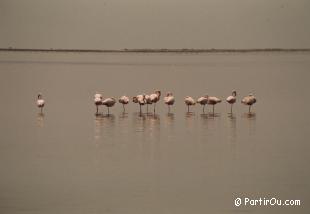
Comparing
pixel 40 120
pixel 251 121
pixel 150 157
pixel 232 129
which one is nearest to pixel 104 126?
pixel 40 120

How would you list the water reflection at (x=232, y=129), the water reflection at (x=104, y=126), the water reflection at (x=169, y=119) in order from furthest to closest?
the water reflection at (x=169, y=119) → the water reflection at (x=104, y=126) → the water reflection at (x=232, y=129)

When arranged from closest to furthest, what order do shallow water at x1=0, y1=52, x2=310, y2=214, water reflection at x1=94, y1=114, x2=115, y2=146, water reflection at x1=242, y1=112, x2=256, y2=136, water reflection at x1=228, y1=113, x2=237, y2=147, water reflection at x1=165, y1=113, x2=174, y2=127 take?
shallow water at x1=0, y1=52, x2=310, y2=214
water reflection at x1=228, y1=113, x2=237, y2=147
water reflection at x1=94, y1=114, x2=115, y2=146
water reflection at x1=242, y1=112, x2=256, y2=136
water reflection at x1=165, y1=113, x2=174, y2=127

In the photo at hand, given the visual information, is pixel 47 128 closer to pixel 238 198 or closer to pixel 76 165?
pixel 76 165

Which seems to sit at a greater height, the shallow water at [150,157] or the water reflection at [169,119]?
the water reflection at [169,119]

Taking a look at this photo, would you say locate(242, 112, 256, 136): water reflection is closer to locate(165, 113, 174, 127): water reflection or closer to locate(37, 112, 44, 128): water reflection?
locate(165, 113, 174, 127): water reflection

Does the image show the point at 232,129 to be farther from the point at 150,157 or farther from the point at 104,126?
the point at 150,157

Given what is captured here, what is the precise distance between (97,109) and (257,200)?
4.99m

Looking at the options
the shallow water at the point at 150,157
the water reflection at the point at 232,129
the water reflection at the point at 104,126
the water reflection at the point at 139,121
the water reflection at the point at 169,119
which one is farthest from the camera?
the water reflection at the point at 169,119

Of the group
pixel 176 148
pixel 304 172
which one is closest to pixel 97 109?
pixel 176 148

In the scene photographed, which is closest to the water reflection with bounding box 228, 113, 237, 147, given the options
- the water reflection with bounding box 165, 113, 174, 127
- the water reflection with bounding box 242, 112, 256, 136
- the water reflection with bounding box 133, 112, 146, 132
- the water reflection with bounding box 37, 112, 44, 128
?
the water reflection with bounding box 242, 112, 256, 136

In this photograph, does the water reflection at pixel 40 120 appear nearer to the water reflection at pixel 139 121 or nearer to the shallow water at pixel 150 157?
the shallow water at pixel 150 157

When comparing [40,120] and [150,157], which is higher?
[40,120]

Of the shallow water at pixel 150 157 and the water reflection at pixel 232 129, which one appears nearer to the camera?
the shallow water at pixel 150 157

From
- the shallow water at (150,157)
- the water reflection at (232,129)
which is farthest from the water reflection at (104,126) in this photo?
the water reflection at (232,129)
